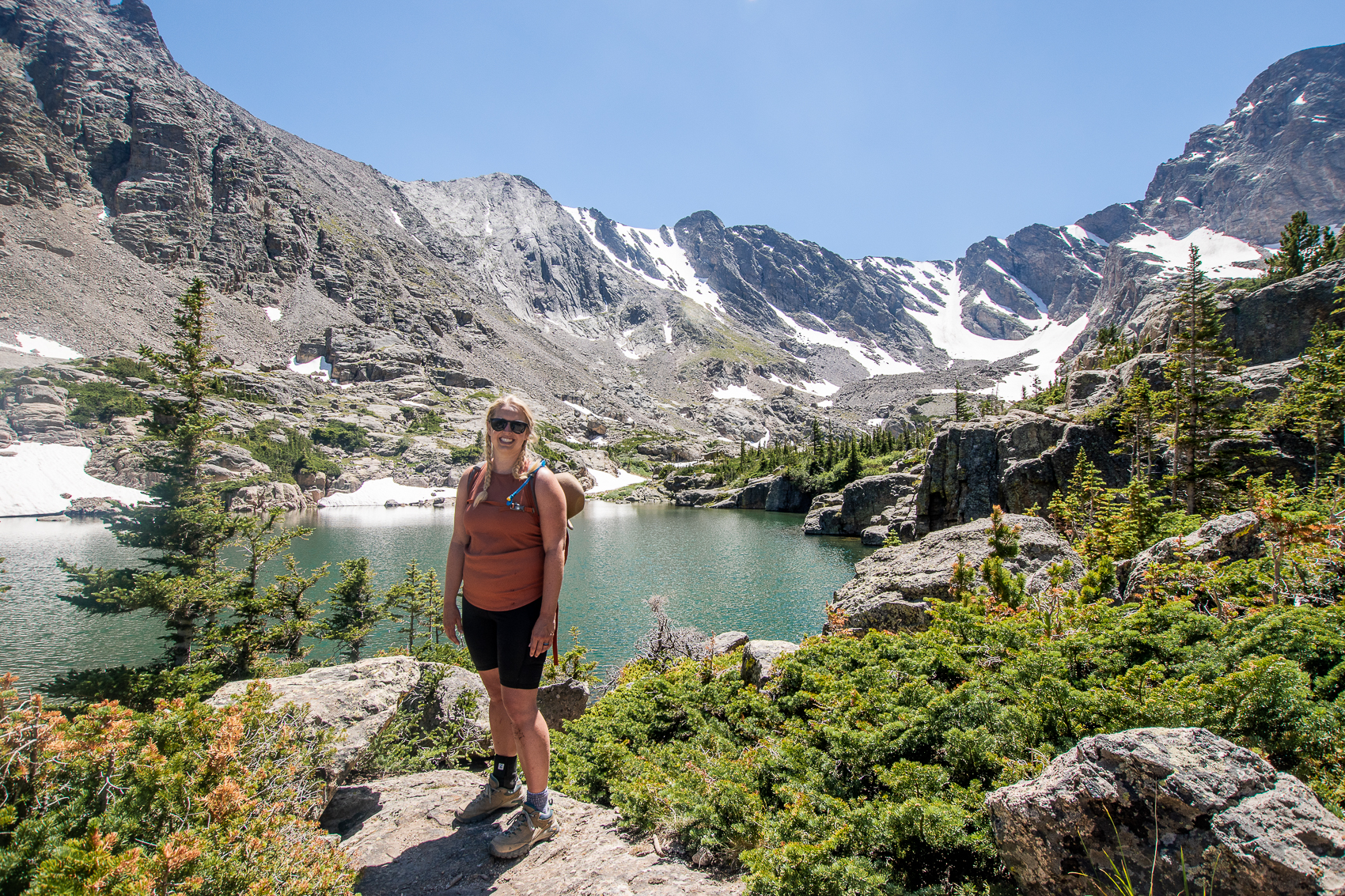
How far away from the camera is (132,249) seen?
119562 mm

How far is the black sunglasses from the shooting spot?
168 inches

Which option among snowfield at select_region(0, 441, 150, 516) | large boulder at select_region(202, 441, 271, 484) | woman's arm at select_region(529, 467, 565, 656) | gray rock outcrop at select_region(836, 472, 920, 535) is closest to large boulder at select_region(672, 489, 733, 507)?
gray rock outcrop at select_region(836, 472, 920, 535)

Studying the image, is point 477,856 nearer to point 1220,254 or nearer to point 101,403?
point 101,403

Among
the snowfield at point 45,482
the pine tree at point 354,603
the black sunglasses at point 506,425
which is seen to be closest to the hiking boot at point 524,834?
the black sunglasses at point 506,425

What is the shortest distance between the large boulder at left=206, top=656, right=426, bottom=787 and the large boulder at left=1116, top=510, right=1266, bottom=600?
9.99 m

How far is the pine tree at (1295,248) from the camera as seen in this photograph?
36.8 metres

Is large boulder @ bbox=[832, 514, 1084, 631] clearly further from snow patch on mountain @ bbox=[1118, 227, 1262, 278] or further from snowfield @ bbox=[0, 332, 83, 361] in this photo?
snow patch on mountain @ bbox=[1118, 227, 1262, 278]

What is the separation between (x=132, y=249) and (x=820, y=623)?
167961 mm

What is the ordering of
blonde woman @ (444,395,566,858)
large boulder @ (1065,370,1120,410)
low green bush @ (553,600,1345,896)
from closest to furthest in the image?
low green bush @ (553,600,1345,896), blonde woman @ (444,395,566,858), large boulder @ (1065,370,1120,410)

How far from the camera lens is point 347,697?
19.0 feet

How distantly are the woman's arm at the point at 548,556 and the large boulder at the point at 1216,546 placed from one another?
8.34 metres

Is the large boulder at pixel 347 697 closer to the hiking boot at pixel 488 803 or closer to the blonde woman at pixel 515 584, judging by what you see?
the hiking boot at pixel 488 803

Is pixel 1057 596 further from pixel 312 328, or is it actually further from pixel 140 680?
pixel 312 328

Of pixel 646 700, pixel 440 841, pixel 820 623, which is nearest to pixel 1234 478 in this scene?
pixel 820 623
